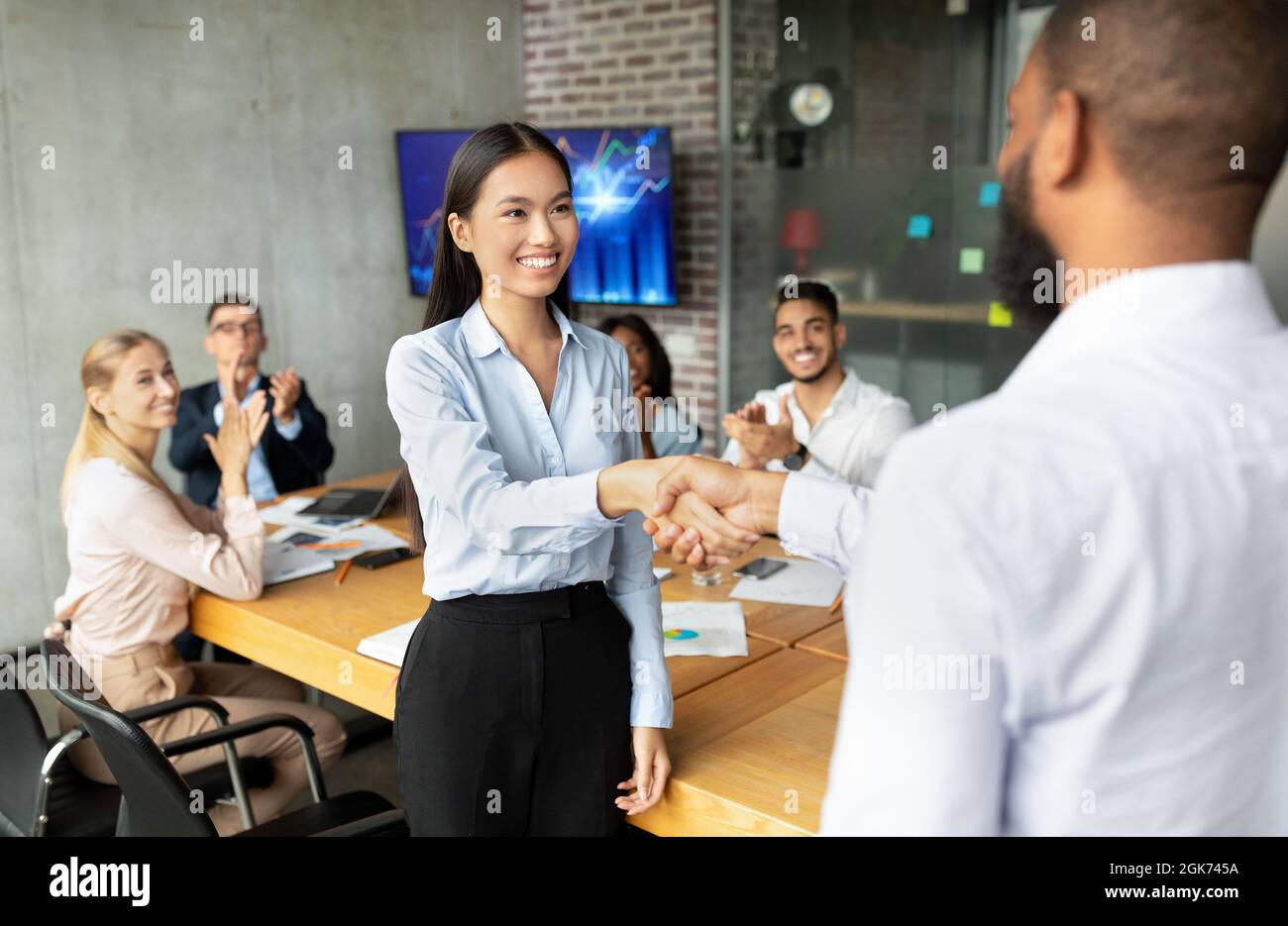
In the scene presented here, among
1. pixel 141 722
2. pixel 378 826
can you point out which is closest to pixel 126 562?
pixel 141 722

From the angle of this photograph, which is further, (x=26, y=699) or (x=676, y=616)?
(x=676, y=616)

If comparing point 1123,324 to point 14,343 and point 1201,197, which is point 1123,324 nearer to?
point 1201,197

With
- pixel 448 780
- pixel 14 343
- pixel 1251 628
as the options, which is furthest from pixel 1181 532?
pixel 14 343

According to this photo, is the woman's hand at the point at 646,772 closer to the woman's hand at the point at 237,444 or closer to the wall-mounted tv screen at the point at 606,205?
the woman's hand at the point at 237,444

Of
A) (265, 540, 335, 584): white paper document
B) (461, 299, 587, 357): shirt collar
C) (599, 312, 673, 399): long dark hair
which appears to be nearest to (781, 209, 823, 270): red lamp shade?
(599, 312, 673, 399): long dark hair

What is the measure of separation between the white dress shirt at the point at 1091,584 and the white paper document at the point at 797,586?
6.35 feet

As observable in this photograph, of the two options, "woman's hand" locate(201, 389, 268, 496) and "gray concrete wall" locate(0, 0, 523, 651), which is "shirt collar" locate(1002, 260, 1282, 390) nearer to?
"woman's hand" locate(201, 389, 268, 496)

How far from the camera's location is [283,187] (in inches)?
222

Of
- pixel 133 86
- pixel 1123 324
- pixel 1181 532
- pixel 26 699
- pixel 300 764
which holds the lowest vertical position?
pixel 300 764

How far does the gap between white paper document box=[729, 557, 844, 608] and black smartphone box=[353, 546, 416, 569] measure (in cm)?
96

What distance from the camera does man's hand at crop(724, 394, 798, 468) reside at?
3150 millimetres

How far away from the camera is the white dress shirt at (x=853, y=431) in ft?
11.5

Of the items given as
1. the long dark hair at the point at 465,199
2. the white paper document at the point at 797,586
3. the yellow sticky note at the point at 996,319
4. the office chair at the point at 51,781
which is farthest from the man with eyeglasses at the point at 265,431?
the yellow sticky note at the point at 996,319

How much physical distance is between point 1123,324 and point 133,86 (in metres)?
5.21
